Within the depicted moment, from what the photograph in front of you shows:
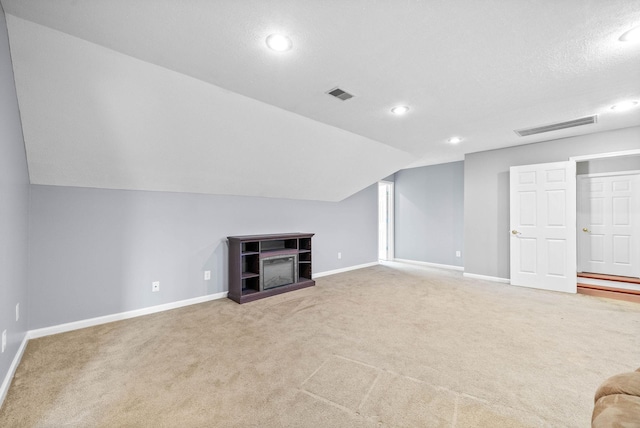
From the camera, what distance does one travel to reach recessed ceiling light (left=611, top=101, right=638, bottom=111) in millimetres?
2945

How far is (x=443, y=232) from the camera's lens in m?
6.29

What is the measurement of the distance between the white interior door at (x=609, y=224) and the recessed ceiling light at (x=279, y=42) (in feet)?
17.7

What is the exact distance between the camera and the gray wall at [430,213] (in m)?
6.08

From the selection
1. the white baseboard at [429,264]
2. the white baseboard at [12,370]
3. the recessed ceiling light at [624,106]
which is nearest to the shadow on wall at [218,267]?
the white baseboard at [12,370]

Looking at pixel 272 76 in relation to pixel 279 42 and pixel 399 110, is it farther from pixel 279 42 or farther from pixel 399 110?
pixel 399 110

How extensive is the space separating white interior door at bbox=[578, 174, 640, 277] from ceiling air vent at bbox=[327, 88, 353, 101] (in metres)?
4.57

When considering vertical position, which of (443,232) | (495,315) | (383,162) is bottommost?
(495,315)

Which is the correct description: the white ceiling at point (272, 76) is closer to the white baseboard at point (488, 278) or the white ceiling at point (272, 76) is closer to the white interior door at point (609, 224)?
the white interior door at point (609, 224)

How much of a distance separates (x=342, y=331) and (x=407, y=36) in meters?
2.58

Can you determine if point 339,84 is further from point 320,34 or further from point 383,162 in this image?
point 383,162

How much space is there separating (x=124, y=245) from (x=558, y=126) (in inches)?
224

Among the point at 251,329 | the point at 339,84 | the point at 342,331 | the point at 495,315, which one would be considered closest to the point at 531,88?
the point at 339,84

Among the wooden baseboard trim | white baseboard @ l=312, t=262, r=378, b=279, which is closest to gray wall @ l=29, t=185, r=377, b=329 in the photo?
white baseboard @ l=312, t=262, r=378, b=279

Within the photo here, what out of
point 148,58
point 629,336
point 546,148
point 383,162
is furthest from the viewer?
point 383,162
